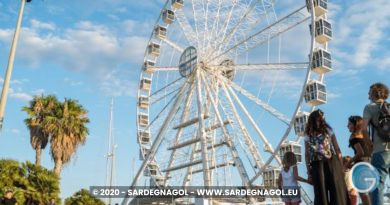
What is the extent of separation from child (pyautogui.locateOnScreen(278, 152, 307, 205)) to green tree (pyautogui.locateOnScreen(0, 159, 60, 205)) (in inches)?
679

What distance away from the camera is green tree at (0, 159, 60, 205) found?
21.2 meters

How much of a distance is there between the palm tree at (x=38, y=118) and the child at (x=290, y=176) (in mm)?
22197

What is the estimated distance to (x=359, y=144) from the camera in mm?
5242

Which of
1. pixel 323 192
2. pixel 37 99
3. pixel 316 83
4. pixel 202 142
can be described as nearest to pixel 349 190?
pixel 323 192

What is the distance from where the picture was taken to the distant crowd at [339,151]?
4.69 m

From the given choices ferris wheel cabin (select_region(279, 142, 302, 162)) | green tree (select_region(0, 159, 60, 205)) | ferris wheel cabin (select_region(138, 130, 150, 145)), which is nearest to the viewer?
green tree (select_region(0, 159, 60, 205))

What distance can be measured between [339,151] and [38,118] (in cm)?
2642

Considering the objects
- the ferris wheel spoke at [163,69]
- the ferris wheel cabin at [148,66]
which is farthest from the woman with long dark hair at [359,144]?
the ferris wheel cabin at [148,66]

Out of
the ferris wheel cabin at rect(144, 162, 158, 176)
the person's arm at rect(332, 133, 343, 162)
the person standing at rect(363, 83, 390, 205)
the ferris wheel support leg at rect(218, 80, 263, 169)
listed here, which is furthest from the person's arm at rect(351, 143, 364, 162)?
the ferris wheel cabin at rect(144, 162, 158, 176)

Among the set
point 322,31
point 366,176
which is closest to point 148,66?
point 322,31

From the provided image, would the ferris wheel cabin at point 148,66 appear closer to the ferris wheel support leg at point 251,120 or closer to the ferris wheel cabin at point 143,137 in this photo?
the ferris wheel cabin at point 143,137

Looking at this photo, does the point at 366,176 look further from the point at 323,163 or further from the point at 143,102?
the point at 143,102

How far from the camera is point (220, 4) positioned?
29.2 meters

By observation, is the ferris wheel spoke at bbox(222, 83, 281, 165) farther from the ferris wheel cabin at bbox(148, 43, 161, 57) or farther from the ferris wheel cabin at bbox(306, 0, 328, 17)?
the ferris wheel cabin at bbox(148, 43, 161, 57)
